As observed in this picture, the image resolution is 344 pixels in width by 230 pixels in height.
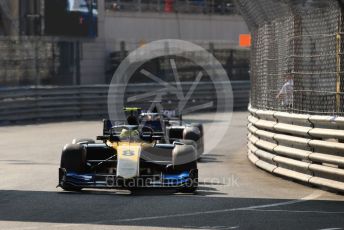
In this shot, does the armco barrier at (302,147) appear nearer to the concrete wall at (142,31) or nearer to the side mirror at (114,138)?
the side mirror at (114,138)


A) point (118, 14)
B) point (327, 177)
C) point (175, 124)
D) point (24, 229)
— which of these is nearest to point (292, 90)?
point (327, 177)

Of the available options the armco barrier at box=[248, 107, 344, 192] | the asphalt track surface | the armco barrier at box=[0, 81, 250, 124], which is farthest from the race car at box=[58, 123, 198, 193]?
the armco barrier at box=[0, 81, 250, 124]

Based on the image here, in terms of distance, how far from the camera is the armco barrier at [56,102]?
26625 millimetres

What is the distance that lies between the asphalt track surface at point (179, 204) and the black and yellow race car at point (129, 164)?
0.16 meters

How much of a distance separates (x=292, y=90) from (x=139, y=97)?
17342 millimetres

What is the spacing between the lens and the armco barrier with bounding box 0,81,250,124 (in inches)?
1048

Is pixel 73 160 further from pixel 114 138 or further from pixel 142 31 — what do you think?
pixel 142 31

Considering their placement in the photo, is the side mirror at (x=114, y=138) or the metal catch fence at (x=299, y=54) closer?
the metal catch fence at (x=299, y=54)

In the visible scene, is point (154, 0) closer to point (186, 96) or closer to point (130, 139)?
point (186, 96)

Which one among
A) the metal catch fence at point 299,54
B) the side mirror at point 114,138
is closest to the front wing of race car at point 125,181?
the side mirror at point 114,138

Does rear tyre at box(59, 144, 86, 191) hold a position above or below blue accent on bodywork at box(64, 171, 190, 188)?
above

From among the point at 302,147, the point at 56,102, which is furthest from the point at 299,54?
the point at 56,102

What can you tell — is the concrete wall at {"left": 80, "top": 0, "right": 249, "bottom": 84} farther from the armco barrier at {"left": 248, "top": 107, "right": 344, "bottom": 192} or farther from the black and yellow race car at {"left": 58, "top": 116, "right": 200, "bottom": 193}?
the black and yellow race car at {"left": 58, "top": 116, "right": 200, "bottom": 193}

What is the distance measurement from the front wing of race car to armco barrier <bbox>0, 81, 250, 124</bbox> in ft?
49.3
